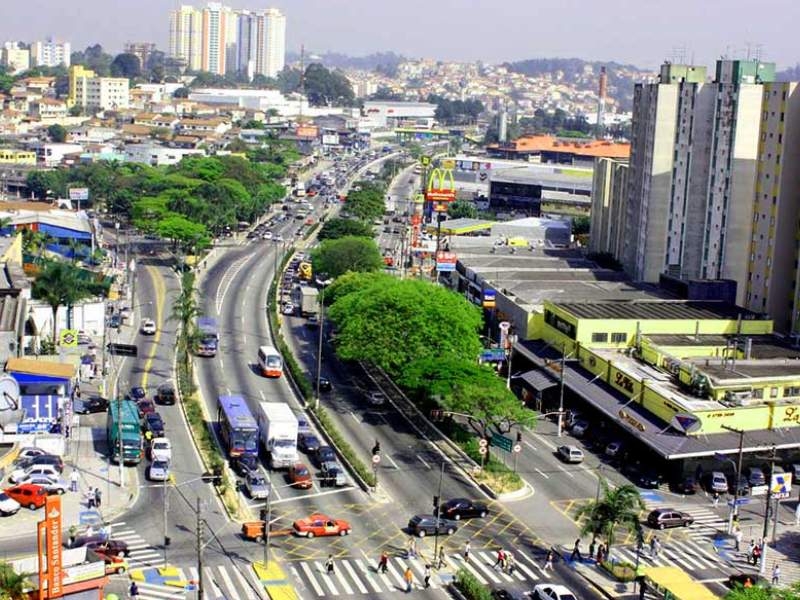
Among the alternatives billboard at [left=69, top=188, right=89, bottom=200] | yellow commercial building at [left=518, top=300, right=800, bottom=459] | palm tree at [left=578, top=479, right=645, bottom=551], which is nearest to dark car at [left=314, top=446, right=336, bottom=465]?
palm tree at [left=578, top=479, right=645, bottom=551]

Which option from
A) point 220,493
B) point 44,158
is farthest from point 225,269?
point 44,158

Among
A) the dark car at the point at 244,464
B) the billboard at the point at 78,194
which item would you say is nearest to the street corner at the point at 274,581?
Result: the dark car at the point at 244,464

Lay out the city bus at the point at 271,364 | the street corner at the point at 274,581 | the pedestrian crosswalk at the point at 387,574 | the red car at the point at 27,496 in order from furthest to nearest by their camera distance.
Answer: the city bus at the point at 271,364 → the red car at the point at 27,496 → the pedestrian crosswalk at the point at 387,574 → the street corner at the point at 274,581

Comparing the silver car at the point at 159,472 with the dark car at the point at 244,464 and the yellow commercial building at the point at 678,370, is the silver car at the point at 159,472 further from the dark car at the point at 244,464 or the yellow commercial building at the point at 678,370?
the yellow commercial building at the point at 678,370

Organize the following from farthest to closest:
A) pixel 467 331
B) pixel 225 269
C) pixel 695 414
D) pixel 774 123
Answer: pixel 225 269
pixel 774 123
pixel 467 331
pixel 695 414

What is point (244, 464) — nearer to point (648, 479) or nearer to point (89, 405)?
point (89, 405)

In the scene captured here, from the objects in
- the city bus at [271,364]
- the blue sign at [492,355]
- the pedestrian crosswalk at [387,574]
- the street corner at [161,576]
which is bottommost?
the pedestrian crosswalk at [387,574]

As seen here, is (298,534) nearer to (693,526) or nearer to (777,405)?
(693,526)

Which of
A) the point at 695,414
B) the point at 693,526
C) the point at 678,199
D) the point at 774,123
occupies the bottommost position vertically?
the point at 693,526
